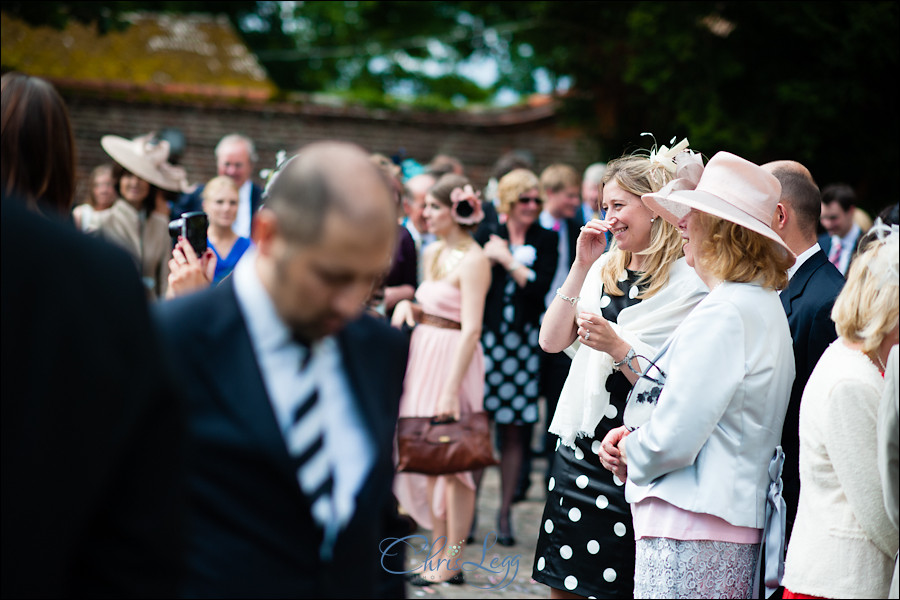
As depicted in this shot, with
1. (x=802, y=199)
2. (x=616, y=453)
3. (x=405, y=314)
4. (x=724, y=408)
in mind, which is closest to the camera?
(x=724, y=408)

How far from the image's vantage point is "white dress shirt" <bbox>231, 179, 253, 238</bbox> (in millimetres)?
6121

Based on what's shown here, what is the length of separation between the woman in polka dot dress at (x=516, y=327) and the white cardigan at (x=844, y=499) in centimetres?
356

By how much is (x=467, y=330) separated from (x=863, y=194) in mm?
7027

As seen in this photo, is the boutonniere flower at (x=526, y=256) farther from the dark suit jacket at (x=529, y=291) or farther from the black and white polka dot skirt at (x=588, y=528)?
the black and white polka dot skirt at (x=588, y=528)

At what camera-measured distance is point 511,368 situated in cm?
621

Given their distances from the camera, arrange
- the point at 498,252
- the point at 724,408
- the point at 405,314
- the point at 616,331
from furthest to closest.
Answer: the point at 498,252, the point at 405,314, the point at 616,331, the point at 724,408

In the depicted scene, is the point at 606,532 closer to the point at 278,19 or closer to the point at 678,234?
the point at 678,234

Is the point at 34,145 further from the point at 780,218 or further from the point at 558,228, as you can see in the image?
the point at 558,228

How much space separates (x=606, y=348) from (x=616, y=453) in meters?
0.38

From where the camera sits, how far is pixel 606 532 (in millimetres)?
3355

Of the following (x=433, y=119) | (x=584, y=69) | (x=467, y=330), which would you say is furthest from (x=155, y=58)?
(x=467, y=330)

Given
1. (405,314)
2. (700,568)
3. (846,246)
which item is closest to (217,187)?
(405,314)

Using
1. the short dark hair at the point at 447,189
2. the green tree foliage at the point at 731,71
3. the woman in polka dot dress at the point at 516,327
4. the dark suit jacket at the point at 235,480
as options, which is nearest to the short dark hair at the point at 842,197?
the green tree foliage at the point at 731,71
